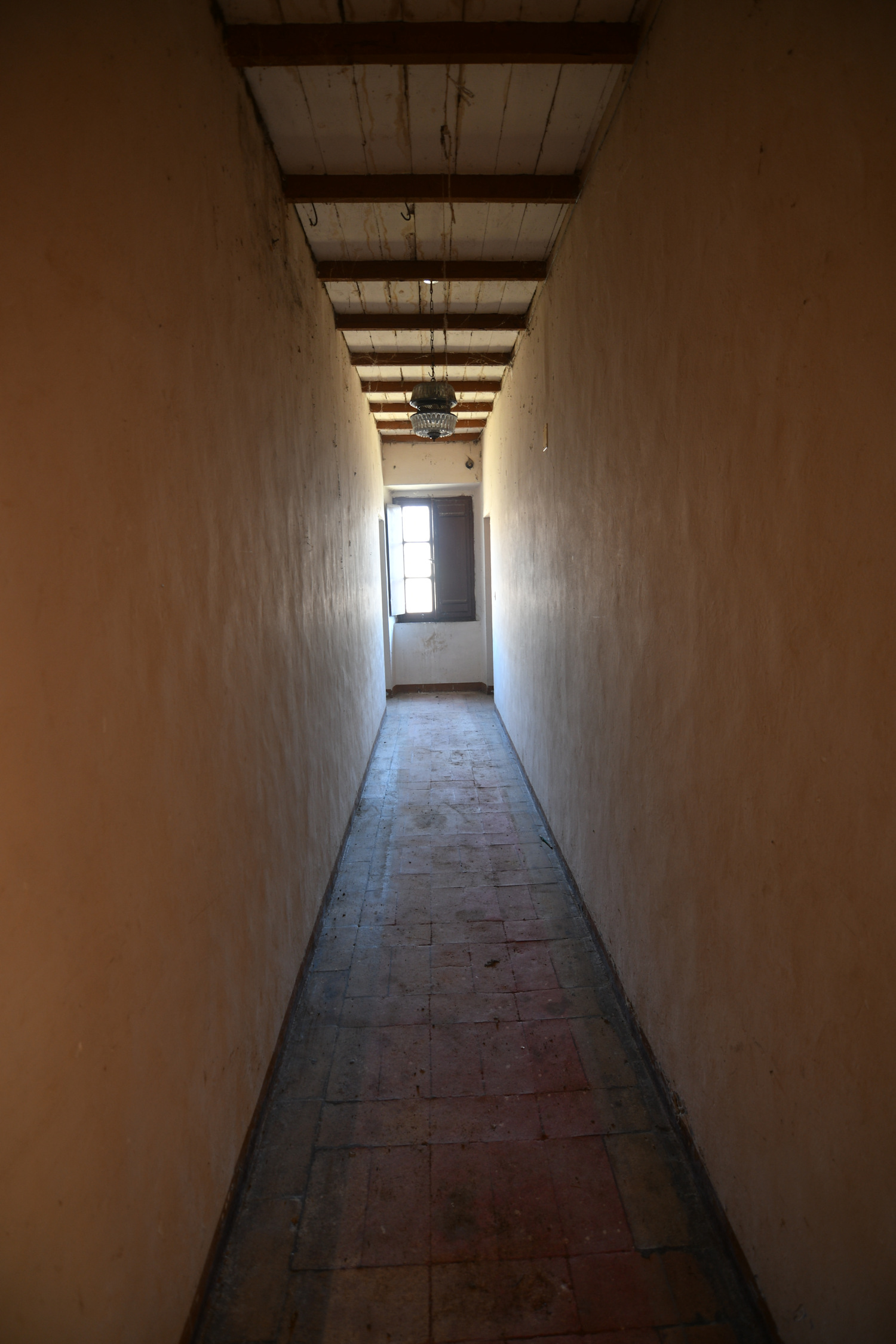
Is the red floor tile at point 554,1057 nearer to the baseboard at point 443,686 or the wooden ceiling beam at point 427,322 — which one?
the wooden ceiling beam at point 427,322

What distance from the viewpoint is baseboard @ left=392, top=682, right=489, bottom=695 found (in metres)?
9.13

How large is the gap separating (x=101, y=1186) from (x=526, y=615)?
443 centimetres

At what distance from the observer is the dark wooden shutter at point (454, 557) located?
881 cm

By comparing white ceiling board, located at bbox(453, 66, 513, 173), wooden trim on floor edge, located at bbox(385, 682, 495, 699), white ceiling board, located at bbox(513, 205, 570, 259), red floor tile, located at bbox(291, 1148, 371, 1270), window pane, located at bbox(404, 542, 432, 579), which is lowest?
red floor tile, located at bbox(291, 1148, 371, 1270)

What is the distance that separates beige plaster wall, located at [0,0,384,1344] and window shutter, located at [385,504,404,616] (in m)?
6.14

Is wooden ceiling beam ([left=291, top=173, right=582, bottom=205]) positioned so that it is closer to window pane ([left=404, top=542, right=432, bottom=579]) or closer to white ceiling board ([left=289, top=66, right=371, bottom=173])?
white ceiling board ([left=289, top=66, right=371, bottom=173])

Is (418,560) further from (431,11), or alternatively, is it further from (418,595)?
(431,11)

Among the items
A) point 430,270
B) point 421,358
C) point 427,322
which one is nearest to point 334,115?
point 430,270

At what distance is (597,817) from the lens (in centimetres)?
299

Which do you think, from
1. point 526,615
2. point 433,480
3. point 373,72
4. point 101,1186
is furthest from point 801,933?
point 433,480

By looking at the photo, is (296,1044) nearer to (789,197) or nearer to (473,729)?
(789,197)

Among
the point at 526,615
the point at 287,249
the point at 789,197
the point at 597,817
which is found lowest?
the point at 597,817

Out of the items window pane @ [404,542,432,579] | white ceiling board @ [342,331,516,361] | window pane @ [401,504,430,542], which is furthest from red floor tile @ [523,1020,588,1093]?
window pane @ [401,504,430,542]

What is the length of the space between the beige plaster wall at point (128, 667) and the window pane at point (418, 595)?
650 cm
